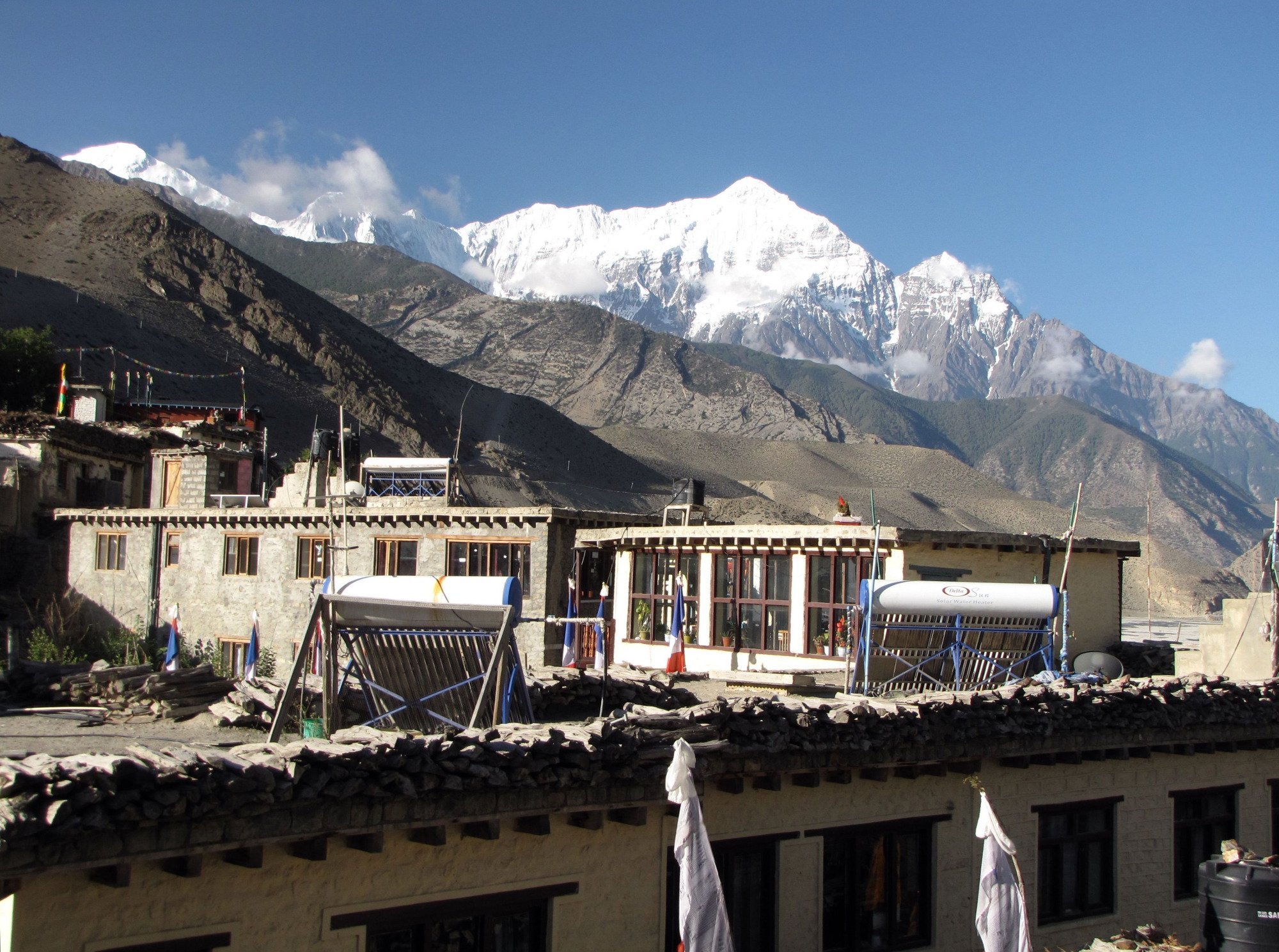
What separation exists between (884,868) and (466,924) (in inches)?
222

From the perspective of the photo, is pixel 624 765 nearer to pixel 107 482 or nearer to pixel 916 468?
pixel 107 482

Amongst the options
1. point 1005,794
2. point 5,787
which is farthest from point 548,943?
Result: point 1005,794

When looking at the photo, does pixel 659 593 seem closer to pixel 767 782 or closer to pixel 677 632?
pixel 677 632

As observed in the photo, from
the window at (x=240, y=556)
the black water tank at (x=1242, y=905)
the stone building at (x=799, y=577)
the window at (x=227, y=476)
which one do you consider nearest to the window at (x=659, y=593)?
the stone building at (x=799, y=577)

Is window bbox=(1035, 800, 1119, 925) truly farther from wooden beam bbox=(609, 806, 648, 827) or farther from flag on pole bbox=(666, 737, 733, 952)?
flag on pole bbox=(666, 737, 733, 952)

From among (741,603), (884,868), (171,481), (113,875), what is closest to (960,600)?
(884,868)

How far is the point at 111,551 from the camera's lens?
38781mm

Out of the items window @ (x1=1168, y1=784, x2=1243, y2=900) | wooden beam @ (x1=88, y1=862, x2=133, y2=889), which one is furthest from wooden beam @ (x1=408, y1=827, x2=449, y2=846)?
window @ (x1=1168, y1=784, x2=1243, y2=900)

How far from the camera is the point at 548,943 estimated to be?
1109 centimetres

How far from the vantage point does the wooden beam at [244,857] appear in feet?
30.3

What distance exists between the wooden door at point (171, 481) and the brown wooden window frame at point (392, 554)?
42.6 feet

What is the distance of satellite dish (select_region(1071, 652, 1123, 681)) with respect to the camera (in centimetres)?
1956

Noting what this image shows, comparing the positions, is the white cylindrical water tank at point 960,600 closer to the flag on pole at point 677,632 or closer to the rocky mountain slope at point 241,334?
the flag on pole at point 677,632

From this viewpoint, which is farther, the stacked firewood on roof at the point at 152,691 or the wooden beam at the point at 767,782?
the stacked firewood on roof at the point at 152,691
